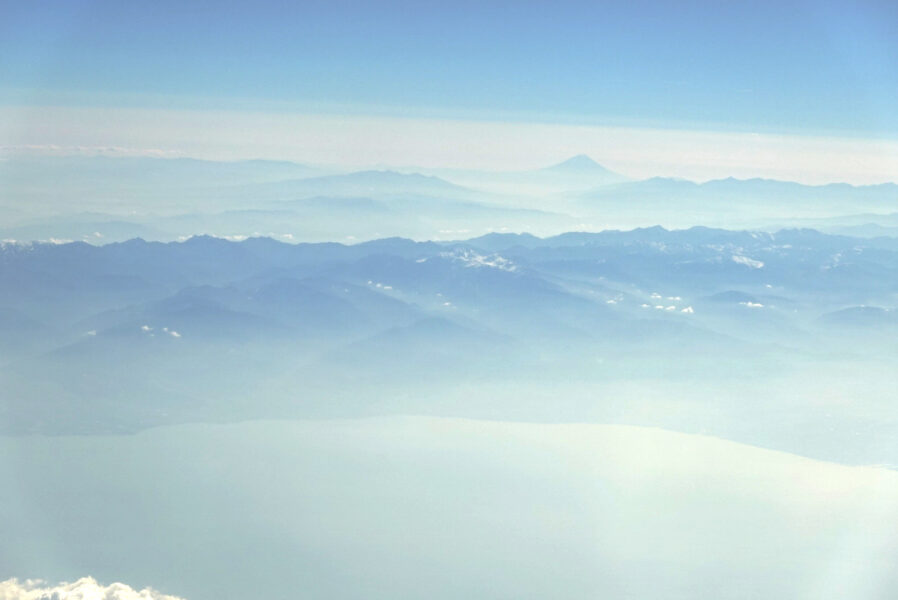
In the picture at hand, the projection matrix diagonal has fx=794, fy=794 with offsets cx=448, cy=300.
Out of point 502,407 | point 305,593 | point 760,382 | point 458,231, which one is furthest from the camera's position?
point 458,231

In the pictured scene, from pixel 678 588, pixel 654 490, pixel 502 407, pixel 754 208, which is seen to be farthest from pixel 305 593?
pixel 754 208

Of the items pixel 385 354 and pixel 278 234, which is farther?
pixel 278 234

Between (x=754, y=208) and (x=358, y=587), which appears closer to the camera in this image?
(x=358, y=587)

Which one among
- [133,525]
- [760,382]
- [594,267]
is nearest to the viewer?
[133,525]

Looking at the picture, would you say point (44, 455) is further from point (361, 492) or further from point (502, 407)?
point (502, 407)

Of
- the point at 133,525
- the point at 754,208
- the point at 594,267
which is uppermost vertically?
the point at 754,208

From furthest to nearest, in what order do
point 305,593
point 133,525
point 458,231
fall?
1. point 458,231
2. point 133,525
3. point 305,593

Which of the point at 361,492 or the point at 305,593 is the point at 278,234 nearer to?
the point at 361,492

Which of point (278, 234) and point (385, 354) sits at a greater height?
point (278, 234)

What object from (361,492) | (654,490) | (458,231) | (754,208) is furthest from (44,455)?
(754,208)
